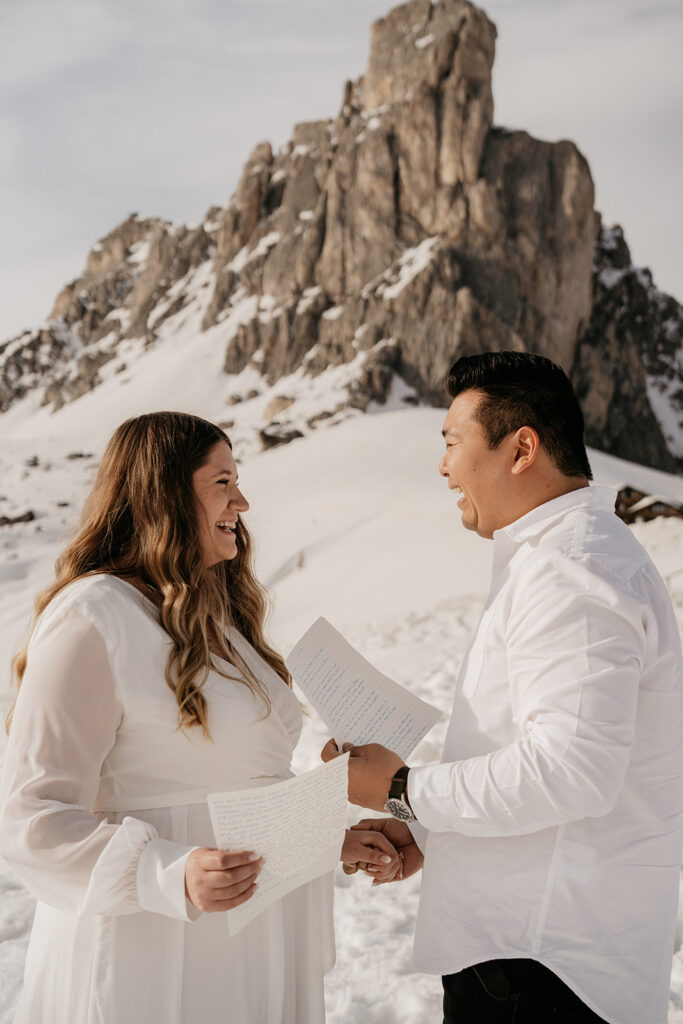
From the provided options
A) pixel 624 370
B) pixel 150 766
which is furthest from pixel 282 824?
pixel 624 370

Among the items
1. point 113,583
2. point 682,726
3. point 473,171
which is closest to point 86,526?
point 113,583

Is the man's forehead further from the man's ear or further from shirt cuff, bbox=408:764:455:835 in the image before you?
shirt cuff, bbox=408:764:455:835

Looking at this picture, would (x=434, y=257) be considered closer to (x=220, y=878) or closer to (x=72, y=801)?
(x=72, y=801)

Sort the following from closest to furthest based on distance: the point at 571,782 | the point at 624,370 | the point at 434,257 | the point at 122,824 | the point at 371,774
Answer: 1. the point at 571,782
2. the point at 122,824
3. the point at 371,774
4. the point at 434,257
5. the point at 624,370

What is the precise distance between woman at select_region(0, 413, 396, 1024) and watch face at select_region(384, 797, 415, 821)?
1.04 feet

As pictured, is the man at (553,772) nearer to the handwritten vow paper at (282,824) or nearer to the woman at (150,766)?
the handwritten vow paper at (282,824)

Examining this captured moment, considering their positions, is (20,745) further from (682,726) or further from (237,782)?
(682,726)

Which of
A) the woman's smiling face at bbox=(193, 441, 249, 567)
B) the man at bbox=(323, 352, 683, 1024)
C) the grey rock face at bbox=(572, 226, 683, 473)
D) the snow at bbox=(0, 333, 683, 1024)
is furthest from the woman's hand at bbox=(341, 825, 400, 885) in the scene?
the grey rock face at bbox=(572, 226, 683, 473)

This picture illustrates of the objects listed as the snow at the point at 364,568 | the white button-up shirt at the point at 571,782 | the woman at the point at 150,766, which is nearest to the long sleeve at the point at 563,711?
the white button-up shirt at the point at 571,782

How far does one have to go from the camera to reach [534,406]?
1.80 meters

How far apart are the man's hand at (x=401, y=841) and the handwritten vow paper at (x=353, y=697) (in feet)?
0.76

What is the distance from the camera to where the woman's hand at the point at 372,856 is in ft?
6.79

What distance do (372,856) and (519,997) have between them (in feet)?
1.68

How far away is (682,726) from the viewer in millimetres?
1672
